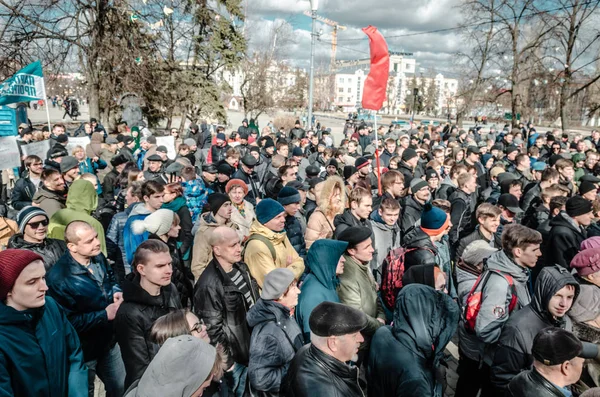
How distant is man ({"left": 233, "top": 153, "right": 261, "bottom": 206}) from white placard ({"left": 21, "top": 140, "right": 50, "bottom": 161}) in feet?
15.8

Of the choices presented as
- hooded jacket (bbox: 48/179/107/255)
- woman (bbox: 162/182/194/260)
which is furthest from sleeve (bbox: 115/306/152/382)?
woman (bbox: 162/182/194/260)

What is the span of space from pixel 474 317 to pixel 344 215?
194 cm

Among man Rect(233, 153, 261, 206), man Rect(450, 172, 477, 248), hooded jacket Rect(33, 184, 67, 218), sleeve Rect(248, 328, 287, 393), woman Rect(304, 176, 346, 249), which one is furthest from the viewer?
man Rect(233, 153, 261, 206)

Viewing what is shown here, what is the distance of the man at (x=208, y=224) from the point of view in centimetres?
417

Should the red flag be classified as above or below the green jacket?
above

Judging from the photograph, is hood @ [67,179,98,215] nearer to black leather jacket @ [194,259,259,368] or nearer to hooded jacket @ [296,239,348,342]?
black leather jacket @ [194,259,259,368]

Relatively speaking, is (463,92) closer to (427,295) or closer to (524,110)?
(524,110)

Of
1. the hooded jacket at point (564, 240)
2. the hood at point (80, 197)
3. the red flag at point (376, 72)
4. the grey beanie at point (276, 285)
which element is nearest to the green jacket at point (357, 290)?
the grey beanie at point (276, 285)

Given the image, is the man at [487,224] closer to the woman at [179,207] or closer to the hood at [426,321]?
the hood at [426,321]

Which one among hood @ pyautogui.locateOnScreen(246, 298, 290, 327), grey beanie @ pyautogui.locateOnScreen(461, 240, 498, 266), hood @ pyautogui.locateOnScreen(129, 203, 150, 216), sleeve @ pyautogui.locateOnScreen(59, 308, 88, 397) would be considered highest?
hood @ pyautogui.locateOnScreen(129, 203, 150, 216)

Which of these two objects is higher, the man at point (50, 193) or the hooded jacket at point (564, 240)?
the man at point (50, 193)

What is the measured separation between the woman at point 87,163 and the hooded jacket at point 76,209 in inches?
109

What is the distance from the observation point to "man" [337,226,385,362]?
3461 mm

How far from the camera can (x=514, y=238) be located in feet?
10.7
